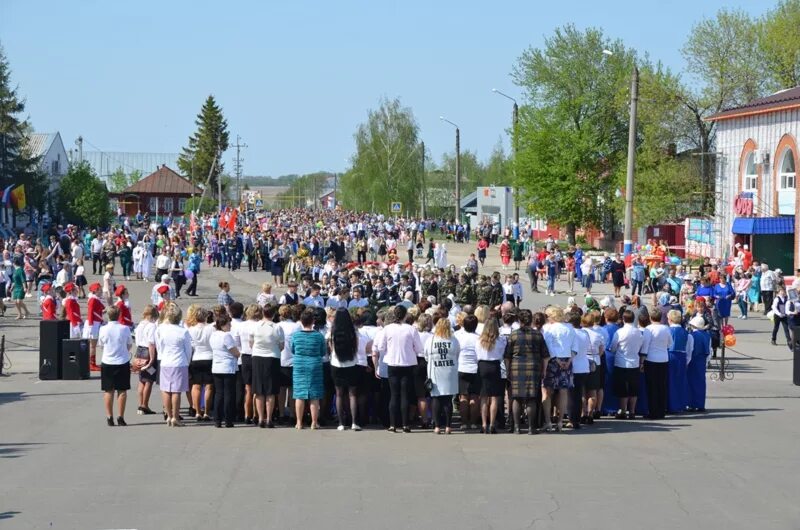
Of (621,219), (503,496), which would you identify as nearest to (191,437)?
(503,496)

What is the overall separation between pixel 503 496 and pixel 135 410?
7.09 m

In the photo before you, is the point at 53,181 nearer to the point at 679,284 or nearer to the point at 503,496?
the point at 679,284

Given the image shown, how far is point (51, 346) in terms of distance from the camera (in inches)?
758

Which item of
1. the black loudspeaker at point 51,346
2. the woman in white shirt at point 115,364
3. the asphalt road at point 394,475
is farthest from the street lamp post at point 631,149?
the woman in white shirt at point 115,364

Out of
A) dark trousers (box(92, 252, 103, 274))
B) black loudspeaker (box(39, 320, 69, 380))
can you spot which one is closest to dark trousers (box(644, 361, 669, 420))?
black loudspeaker (box(39, 320, 69, 380))

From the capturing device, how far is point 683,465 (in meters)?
12.4

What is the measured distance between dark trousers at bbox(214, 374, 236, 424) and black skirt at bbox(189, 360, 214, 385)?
0.68 feet

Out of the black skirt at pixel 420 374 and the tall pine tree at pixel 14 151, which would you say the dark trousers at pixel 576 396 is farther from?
the tall pine tree at pixel 14 151

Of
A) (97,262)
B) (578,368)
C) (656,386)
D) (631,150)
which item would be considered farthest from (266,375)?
(97,262)

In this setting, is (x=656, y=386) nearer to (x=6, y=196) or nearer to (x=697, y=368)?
(x=697, y=368)

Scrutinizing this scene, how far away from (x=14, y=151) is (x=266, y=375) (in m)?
62.4

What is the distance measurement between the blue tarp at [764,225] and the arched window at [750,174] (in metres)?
1.69

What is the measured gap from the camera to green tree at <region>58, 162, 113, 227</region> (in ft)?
231

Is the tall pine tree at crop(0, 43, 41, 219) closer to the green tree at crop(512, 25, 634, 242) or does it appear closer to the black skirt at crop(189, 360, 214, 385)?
the green tree at crop(512, 25, 634, 242)
